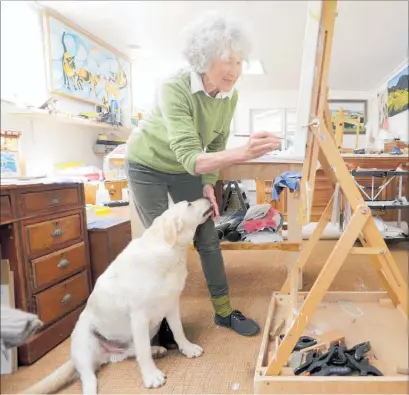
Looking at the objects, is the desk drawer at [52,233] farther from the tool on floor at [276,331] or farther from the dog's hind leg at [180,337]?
the tool on floor at [276,331]

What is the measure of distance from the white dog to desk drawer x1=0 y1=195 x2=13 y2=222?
0.86 feet

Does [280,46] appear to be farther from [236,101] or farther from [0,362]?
[0,362]

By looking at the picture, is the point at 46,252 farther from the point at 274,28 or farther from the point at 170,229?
the point at 274,28

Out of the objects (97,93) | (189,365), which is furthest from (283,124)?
(189,365)

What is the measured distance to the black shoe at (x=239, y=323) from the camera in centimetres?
100

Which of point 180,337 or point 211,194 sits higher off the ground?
point 211,194

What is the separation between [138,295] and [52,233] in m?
0.28

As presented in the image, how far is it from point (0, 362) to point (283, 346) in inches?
22.7

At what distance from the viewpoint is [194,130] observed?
0.71 metres

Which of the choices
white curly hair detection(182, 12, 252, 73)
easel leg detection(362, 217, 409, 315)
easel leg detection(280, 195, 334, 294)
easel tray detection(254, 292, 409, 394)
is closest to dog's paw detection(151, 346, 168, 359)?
easel tray detection(254, 292, 409, 394)

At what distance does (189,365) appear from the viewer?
2.88ft

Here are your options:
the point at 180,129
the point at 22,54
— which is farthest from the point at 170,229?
the point at 22,54

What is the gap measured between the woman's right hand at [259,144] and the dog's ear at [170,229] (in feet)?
0.76

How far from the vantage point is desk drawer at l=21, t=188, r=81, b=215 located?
574 mm
